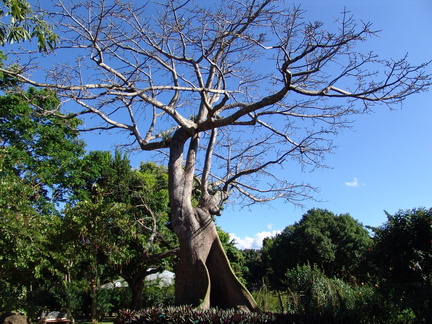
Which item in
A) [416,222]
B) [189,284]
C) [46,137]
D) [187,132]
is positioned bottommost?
[189,284]

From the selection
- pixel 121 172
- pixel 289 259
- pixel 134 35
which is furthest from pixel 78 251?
pixel 289 259

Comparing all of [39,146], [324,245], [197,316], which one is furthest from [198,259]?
[324,245]

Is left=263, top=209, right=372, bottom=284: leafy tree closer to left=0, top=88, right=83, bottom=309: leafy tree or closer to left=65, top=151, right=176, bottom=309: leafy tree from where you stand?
left=65, top=151, right=176, bottom=309: leafy tree

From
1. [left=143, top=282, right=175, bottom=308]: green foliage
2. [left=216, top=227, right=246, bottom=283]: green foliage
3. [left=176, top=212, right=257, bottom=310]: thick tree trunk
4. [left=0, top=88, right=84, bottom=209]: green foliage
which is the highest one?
[left=0, top=88, right=84, bottom=209]: green foliage

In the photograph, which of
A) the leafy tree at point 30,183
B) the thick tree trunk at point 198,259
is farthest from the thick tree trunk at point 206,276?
the leafy tree at point 30,183

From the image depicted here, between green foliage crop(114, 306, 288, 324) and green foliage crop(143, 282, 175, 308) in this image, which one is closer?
green foliage crop(114, 306, 288, 324)

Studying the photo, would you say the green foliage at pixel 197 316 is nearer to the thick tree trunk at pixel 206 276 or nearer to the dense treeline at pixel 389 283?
the thick tree trunk at pixel 206 276

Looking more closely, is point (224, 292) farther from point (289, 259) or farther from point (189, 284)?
point (289, 259)

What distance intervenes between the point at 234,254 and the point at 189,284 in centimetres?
1640

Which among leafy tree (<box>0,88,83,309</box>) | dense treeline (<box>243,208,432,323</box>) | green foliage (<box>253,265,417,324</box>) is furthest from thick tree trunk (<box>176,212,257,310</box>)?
leafy tree (<box>0,88,83,309</box>)

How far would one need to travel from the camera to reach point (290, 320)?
5762 millimetres

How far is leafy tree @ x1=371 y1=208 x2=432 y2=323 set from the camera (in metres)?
5.22

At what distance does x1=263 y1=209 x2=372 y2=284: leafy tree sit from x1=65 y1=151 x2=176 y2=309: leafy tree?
40.2ft

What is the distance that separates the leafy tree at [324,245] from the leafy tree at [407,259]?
19389 millimetres
